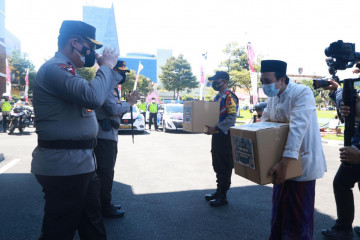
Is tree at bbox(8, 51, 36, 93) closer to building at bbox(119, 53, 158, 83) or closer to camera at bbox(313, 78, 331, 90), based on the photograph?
camera at bbox(313, 78, 331, 90)

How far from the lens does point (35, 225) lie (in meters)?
3.46

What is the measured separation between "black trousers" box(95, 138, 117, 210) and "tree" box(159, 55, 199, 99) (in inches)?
2110

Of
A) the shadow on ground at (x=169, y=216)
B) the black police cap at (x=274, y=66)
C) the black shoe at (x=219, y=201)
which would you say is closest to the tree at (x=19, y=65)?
the shadow on ground at (x=169, y=216)

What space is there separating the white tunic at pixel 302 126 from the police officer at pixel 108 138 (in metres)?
1.92

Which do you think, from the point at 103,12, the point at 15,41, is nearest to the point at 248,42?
the point at 15,41

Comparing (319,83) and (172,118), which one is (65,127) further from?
(172,118)

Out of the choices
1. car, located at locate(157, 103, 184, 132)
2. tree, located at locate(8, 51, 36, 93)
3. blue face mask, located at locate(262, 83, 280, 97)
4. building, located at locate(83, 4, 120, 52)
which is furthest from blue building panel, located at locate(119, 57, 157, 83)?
blue face mask, located at locate(262, 83, 280, 97)

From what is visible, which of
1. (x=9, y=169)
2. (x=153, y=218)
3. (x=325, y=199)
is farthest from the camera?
(x=9, y=169)

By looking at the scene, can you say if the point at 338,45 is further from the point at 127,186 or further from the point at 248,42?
the point at 248,42

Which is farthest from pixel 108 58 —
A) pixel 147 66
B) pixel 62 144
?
pixel 147 66

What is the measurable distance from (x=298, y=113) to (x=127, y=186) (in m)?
3.78

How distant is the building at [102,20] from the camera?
379ft

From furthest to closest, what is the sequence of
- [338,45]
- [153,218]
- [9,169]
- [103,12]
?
[103,12]
[9,169]
[153,218]
[338,45]

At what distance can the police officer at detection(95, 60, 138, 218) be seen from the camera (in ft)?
11.6
